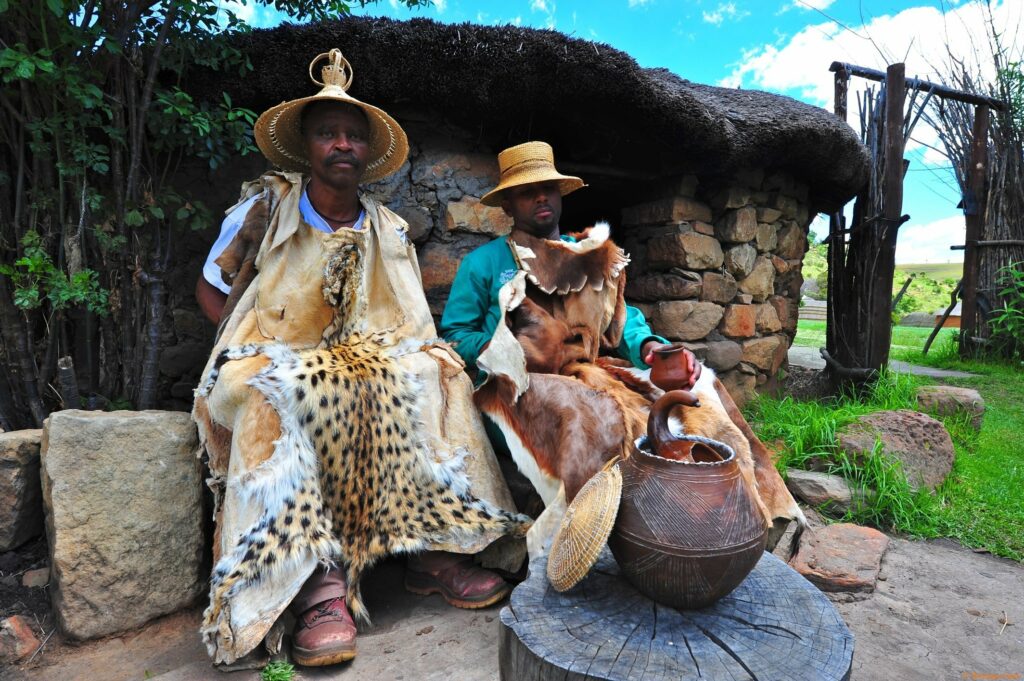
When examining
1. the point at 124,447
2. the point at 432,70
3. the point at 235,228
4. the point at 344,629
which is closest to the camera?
the point at 344,629

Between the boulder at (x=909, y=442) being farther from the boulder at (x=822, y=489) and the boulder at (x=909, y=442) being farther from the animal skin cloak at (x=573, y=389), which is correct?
the animal skin cloak at (x=573, y=389)

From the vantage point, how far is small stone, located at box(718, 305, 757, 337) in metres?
3.92

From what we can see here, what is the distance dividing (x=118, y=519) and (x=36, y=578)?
Answer: 1.60ft

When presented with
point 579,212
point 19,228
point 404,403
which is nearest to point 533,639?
point 404,403

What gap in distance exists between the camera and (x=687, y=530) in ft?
4.11

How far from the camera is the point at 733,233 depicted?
384 cm

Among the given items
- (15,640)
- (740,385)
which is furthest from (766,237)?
(15,640)

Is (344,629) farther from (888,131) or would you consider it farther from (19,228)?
(888,131)

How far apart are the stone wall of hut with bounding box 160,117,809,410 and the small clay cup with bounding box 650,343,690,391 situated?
1.45 m

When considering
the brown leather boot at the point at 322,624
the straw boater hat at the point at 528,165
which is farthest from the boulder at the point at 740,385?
the brown leather boot at the point at 322,624

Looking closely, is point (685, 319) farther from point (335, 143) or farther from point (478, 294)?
point (335, 143)

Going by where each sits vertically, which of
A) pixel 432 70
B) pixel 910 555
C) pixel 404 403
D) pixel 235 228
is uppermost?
pixel 432 70

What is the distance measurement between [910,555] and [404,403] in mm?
2284

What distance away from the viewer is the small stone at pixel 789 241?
4273mm
